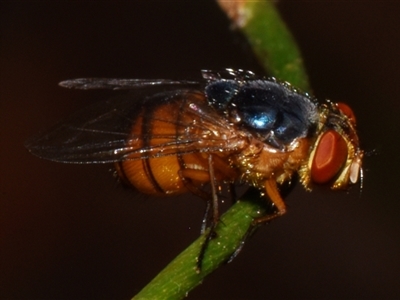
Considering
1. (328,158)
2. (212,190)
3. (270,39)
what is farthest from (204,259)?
(270,39)

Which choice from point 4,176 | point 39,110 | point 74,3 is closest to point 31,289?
point 4,176

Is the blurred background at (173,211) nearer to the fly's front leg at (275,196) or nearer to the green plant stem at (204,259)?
the fly's front leg at (275,196)

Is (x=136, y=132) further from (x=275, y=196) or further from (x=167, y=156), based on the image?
(x=275, y=196)

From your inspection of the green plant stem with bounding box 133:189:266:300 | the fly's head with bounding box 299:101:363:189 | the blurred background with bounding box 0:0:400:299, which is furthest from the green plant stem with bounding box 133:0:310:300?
the blurred background with bounding box 0:0:400:299

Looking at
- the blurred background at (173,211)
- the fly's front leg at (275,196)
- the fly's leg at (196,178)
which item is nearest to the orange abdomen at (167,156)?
the fly's leg at (196,178)

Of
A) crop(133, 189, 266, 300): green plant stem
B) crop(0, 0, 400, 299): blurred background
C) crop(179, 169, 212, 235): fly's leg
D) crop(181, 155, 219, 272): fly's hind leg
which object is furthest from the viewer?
crop(0, 0, 400, 299): blurred background

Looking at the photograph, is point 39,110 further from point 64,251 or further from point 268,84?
point 268,84

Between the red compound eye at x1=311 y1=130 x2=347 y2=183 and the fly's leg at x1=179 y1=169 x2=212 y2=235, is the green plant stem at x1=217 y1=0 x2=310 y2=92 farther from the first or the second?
the fly's leg at x1=179 y1=169 x2=212 y2=235
